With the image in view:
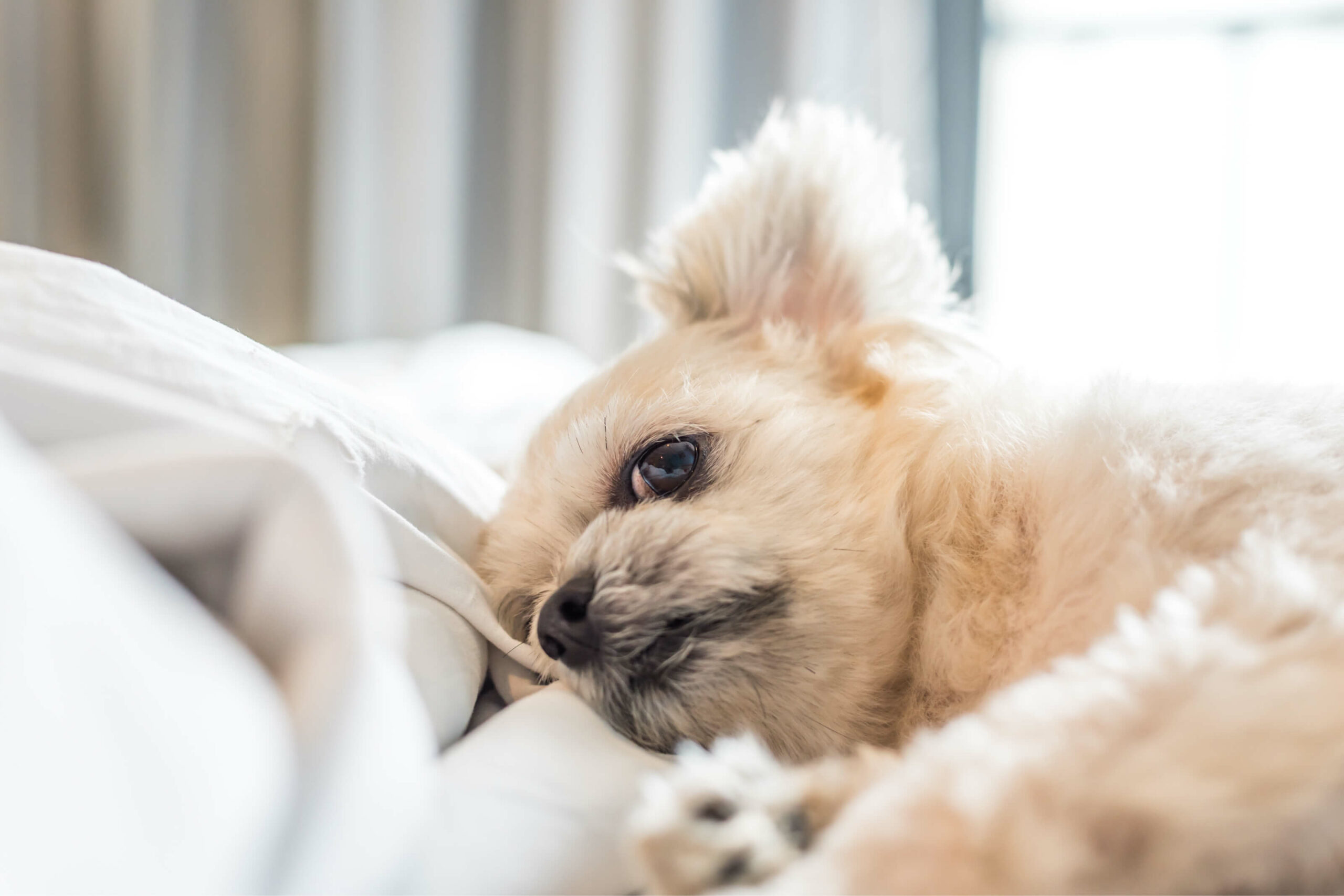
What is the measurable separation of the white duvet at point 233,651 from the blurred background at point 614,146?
2.62 meters

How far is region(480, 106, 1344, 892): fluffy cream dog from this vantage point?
528 millimetres

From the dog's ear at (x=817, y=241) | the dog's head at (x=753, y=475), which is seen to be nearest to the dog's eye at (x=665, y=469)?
the dog's head at (x=753, y=475)

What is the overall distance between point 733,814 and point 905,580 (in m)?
0.43

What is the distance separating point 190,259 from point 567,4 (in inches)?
74.2

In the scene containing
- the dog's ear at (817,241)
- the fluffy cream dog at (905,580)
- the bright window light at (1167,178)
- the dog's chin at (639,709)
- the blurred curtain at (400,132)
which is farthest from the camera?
the blurred curtain at (400,132)

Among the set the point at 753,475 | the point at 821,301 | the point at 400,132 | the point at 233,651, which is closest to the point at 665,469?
the point at 753,475

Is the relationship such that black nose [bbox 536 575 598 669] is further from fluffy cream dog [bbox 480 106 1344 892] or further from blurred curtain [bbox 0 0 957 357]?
blurred curtain [bbox 0 0 957 357]

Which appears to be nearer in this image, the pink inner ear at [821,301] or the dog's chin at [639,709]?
the dog's chin at [639,709]

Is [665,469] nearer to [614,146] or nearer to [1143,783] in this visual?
[1143,783]

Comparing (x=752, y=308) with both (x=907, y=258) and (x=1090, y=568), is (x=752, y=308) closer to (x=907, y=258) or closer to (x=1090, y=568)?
(x=907, y=258)

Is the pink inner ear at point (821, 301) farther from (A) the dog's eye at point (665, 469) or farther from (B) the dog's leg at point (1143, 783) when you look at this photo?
(B) the dog's leg at point (1143, 783)

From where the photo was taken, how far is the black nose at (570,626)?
36.6 inches

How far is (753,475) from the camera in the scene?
1.08 metres

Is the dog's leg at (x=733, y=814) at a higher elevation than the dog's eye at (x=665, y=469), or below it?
below
